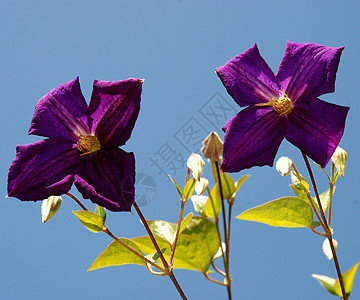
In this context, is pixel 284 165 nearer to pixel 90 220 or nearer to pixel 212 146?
pixel 212 146

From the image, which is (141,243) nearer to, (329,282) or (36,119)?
(36,119)

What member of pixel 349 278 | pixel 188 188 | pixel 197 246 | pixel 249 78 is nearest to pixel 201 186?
pixel 188 188

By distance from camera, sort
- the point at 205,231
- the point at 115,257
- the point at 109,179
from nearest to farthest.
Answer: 1. the point at 109,179
2. the point at 115,257
3. the point at 205,231

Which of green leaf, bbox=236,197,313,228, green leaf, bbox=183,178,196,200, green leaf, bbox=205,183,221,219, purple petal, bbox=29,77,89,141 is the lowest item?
green leaf, bbox=236,197,313,228

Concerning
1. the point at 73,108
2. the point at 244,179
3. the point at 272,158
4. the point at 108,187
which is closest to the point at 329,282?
the point at 244,179

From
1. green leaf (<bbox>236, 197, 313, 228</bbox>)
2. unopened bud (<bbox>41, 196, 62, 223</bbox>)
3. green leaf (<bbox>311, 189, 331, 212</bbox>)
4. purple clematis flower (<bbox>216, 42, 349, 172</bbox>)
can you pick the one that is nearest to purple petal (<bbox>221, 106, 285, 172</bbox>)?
purple clematis flower (<bbox>216, 42, 349, 172</bbox>)

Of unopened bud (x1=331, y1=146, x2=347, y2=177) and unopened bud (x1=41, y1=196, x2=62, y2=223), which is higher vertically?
unopened bud (x1=41, y1=196, x2=62, y2=223)

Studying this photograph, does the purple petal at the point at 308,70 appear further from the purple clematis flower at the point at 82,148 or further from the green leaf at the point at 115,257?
the green leaf at the point at 115,257

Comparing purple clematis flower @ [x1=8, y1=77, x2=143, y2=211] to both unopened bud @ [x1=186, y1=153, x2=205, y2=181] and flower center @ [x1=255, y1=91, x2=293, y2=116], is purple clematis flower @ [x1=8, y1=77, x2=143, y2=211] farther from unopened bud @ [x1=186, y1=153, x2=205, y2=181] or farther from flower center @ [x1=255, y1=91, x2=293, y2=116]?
flower center @ [x1=255, y1=91, x2=293, y2=116]
